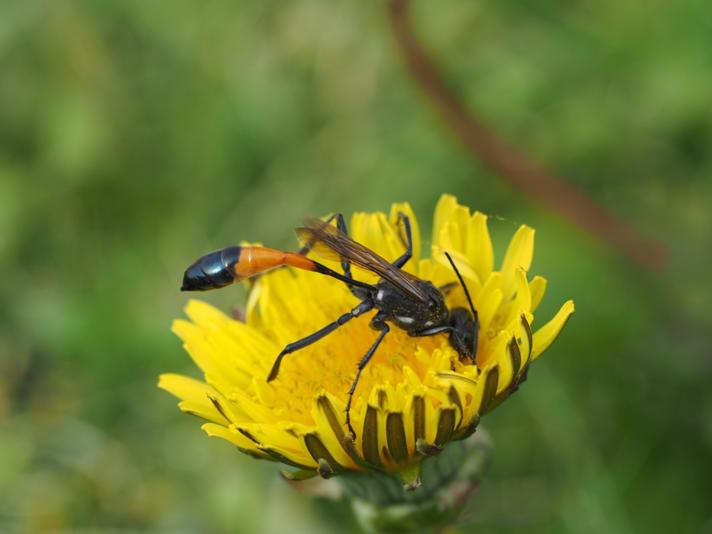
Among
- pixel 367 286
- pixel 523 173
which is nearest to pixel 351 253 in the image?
pixel 367 286

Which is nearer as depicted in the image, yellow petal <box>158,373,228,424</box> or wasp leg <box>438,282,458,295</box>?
yellow petal <box>158,373,228,424</box>

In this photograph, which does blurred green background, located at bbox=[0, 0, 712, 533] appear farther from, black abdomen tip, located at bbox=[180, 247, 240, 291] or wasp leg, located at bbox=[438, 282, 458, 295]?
black abdomen tip, located at bbox=[180, 247, 240, 291]

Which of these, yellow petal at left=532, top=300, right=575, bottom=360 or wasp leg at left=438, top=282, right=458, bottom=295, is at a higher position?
wasp leg at left=438, top=282, right=458, bottom=295

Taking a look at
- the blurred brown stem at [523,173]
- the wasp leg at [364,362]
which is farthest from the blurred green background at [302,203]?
the wasp leg at [364,362]

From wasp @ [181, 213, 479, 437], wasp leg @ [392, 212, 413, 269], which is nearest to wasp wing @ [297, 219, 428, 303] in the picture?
wasp @ [181, 213, 479, 437]

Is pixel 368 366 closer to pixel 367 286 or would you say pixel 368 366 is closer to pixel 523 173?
pixel 367 286
